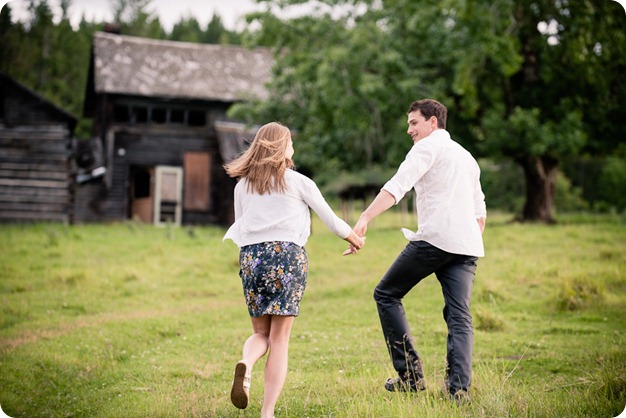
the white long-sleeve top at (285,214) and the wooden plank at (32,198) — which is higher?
the white long-sleeve top at (285,214)

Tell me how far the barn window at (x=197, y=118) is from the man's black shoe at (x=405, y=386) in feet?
83.9

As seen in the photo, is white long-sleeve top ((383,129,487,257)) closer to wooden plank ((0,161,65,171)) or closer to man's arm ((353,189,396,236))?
→ man's arm ((353,189,396,236))

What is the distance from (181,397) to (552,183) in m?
20.3

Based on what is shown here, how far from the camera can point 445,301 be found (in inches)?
222

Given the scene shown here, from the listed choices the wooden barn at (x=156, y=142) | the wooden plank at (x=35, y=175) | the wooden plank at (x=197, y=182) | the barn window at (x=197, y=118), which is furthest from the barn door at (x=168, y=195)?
the wooden plank at (x=35, y=175)

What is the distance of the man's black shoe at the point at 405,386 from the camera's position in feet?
18.5

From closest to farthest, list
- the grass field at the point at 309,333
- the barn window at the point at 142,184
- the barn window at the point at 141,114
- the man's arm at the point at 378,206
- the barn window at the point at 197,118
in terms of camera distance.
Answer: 1. the man's arm at the point at 378,206
2. the grass field at the point at 309,333
3. the barn window at the point at 141,114
4. the barn window at the point at 197,118
5. the barn window at the point at 142,184

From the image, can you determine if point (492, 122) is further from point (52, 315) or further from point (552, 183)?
point (52, 315)

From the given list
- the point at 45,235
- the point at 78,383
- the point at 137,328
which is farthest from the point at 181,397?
the point at 45,235

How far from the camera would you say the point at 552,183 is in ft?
78.9

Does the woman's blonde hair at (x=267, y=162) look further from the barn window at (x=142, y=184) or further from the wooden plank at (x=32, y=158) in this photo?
the barn window at (x=142, y=184)

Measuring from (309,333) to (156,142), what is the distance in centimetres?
2131

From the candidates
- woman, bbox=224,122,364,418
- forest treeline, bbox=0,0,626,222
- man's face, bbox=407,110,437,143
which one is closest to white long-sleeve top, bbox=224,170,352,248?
woman, bbox=224,122,364,418

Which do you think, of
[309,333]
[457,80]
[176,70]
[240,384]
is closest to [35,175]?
[176,70]
